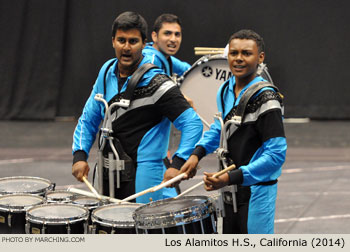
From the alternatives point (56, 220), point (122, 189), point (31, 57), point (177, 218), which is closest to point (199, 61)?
point (122, 189)

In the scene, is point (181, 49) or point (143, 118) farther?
point (181, 49)

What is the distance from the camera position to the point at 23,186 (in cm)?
430

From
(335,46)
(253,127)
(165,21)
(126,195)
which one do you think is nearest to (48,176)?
(165,21)

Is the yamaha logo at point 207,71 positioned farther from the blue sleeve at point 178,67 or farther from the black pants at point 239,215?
the black pants at point 239,215

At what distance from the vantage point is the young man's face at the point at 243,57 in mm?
3715

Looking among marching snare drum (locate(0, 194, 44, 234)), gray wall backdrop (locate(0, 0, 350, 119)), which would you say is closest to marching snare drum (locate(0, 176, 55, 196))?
marching snare drum (locate(0, 194, 44, 234))

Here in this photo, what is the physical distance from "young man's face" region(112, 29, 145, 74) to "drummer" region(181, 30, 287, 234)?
0.58 metres

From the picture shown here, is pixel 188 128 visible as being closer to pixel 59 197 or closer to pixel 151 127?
pixel 151 127

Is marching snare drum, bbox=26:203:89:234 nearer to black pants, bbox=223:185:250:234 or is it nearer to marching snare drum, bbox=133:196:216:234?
marching snare drum, bbox=133:196:216:234

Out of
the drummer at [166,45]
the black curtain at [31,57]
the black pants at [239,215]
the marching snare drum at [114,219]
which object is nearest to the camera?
the marching snare drum at [114,219]

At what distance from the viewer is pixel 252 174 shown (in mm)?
3518

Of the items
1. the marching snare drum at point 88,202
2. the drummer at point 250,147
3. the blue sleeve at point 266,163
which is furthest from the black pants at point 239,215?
the marching snare drum at point 88,202

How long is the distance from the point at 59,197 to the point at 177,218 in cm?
99

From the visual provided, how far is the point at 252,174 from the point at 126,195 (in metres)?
0.88
